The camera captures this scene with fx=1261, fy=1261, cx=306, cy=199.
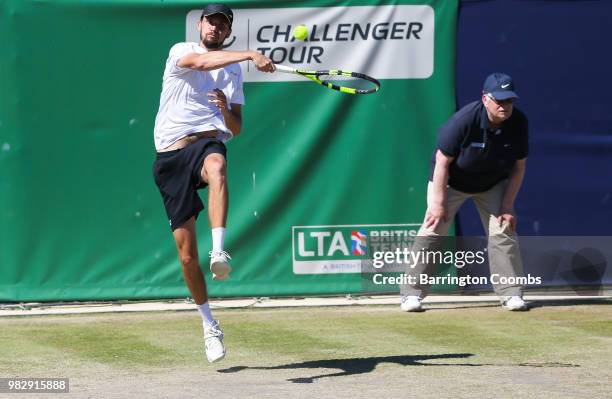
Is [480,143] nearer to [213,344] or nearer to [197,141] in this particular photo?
[197,141]

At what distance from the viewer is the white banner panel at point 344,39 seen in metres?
9.35

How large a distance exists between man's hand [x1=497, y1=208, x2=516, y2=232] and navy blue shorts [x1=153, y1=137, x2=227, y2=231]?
284 centimetres

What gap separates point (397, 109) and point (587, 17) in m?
1.62

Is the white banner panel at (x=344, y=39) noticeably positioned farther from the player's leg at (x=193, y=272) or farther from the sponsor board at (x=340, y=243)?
the player's leg at (x=193, y=272)

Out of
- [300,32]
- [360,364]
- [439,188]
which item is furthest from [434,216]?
[360,364]

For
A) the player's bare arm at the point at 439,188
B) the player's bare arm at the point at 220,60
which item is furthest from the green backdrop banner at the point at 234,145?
the player's bare arm at the point at 220,60

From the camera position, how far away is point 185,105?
22.1 ft

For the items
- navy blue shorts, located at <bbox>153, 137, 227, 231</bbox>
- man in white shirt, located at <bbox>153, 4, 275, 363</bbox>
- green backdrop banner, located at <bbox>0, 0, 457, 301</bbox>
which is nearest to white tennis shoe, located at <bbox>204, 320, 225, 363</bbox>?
man in white shirt, located at <bbox>153, 4, 275, 363</bbox>

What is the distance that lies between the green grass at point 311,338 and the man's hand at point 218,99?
4.50 ft

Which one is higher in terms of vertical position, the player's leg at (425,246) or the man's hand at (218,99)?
the man's hand at (218,99)

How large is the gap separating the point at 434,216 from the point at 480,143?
0.60m

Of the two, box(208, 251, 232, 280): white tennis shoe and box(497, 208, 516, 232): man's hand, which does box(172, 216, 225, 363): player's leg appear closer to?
box(208, 251, 232, 280): white tennis shoe

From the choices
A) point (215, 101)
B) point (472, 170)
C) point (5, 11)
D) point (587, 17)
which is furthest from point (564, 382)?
point (5, 11)

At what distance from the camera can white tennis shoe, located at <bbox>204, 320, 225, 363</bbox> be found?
6.36 m
